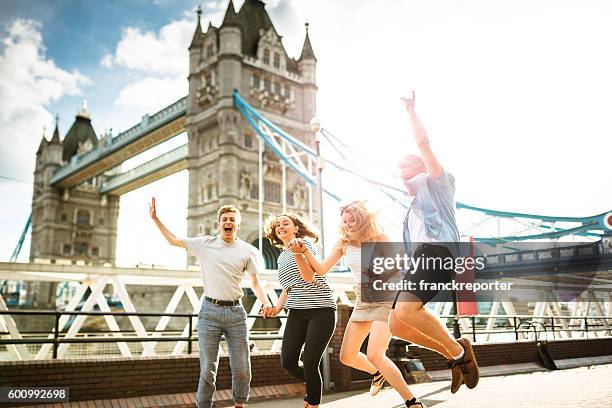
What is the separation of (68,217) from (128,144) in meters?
18.0

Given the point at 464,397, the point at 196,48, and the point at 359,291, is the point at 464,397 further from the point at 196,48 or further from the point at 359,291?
the point at 196,48

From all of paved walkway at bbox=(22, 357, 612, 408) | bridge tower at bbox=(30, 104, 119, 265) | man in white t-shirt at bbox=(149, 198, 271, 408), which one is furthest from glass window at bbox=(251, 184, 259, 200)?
man in white t-shirt at bbox=(149, 198, 271, 408)

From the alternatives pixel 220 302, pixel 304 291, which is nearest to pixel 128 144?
pixel 220 302

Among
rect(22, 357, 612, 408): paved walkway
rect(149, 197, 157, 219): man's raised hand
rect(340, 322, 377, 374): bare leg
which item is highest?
rect(149, 197, 157, 219): man's raised hand

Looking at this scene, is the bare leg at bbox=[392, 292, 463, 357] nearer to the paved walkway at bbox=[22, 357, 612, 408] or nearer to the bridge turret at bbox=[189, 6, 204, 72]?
the paved walkway at bbox=[22, 357, 612, 408]

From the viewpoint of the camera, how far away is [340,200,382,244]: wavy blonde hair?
3.59 m

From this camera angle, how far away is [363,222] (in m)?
3.59

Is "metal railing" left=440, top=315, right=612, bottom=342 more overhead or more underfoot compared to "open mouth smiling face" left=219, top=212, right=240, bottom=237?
more underfoot

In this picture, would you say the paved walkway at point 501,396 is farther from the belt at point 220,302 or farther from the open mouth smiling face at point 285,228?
the open mouth smiling face at point 285,228

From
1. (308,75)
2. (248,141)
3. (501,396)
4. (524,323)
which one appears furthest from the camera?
(308,75)

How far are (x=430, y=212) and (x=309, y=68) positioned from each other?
42871 millimetres

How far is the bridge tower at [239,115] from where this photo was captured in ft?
124

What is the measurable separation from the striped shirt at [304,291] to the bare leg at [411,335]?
0.73 m

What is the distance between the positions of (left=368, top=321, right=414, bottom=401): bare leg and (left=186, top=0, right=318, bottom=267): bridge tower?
3308 cm
